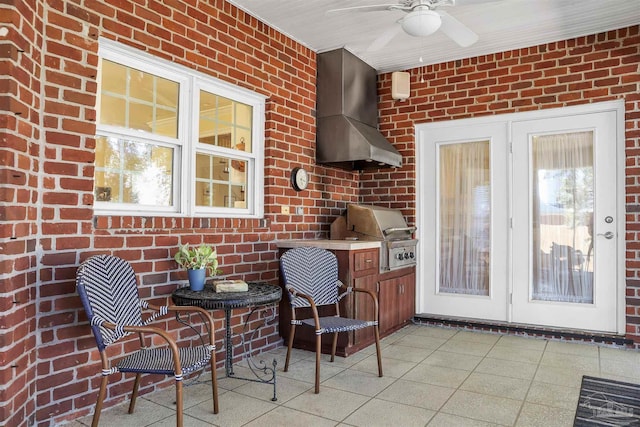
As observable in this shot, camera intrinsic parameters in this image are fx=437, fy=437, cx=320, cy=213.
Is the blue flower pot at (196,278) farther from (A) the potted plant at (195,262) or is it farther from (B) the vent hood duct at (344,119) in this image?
(B) the vent hood duct at (344,119)

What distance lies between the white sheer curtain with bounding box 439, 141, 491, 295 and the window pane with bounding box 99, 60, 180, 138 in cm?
307

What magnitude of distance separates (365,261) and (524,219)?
1.84 meters

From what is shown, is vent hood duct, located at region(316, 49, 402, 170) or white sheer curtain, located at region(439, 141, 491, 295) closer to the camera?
vent hood duct, located at region(316, 49, 402, 170)

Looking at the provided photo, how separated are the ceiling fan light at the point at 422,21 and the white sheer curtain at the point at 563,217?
2151mm

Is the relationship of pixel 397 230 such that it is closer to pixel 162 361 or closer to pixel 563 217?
pixel 563 217

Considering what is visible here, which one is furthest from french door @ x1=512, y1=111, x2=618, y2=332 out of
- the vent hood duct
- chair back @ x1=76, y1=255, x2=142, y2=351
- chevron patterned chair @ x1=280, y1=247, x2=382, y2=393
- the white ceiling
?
chair back @ x1=76, y1=255, x2=142, y2=351

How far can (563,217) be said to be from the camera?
436cm

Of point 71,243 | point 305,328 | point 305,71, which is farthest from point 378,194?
point 71,243

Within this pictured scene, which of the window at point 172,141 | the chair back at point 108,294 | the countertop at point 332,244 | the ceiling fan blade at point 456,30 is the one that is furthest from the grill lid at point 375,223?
the chair back at point 108,294

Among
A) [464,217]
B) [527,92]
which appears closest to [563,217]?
[464,217]

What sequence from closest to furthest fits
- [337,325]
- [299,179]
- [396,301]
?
1. [337,325]
2. [299,179]
3. [396,301]

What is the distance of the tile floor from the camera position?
101 inches

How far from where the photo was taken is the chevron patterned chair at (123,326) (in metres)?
2.17

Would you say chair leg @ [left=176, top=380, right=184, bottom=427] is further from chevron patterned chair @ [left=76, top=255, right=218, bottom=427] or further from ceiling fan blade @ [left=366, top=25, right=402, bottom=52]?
ceiling fan blade @ [left=366, top=25, right=402, bottom=52]
